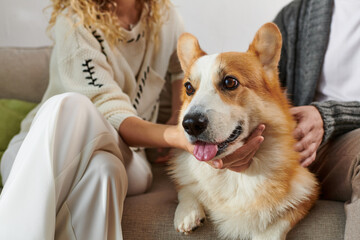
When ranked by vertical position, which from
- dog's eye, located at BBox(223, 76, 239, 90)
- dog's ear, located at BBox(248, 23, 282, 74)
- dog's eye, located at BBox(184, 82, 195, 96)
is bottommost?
dog's eye, located at BBox(184, 82, 195, 96)

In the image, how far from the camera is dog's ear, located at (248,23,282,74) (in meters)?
0.96

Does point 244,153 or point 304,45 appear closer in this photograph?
point 244,153

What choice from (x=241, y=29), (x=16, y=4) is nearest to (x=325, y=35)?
(x=241, y=29)

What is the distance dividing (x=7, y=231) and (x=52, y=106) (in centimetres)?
32

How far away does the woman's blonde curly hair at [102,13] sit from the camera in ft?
4.12

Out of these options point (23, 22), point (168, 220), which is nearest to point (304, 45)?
point (168, 220)

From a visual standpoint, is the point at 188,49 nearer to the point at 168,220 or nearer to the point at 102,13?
the point at 102,13

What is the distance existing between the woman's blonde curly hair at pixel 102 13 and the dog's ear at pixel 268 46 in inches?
22.3

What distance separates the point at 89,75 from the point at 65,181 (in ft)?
1.46

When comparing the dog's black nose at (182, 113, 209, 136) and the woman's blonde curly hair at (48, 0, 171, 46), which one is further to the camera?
the woman's blonde curly hair at (48, 0, 171, 46)

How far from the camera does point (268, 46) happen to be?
988 mm

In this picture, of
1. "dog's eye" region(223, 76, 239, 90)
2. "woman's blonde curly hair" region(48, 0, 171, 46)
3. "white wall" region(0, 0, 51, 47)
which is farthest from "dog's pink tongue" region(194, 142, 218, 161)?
"white wall" region(0, 0, 51, 47)

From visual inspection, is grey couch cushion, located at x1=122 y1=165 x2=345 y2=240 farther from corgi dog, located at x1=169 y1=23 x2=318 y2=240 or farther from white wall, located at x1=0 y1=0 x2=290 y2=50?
white wall, located at x1=0 y1=0 x2=290 y2=50

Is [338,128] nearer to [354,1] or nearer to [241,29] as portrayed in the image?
[354,1]
